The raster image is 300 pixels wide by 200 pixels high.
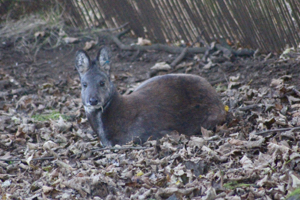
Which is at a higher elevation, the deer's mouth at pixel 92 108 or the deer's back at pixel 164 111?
the deer's mouth at pixel 92 108

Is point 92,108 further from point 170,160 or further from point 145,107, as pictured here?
point 170,160

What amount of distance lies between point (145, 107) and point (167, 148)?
1062mm

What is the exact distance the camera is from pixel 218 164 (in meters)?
4.65

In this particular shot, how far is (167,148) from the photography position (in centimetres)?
526

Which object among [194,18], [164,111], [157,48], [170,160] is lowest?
[170,160]

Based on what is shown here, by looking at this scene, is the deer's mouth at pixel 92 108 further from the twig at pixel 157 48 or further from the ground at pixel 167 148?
the twig at pixel 157 48

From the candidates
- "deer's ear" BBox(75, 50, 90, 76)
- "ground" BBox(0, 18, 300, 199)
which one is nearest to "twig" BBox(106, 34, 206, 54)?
"ground" BBox(0, 18, 300, 199)

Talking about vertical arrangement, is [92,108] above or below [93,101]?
below

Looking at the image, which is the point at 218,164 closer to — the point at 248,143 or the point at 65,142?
the point at 248,143

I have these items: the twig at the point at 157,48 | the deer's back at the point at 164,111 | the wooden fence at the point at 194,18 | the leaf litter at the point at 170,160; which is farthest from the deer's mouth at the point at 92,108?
the twig at the point at 157,48

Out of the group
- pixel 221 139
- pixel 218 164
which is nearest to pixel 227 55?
pixel 221 139

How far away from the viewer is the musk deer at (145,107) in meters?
6.07

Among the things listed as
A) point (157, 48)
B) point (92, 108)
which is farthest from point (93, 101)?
point (157, 48)

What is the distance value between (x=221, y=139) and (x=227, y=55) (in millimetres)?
3623
